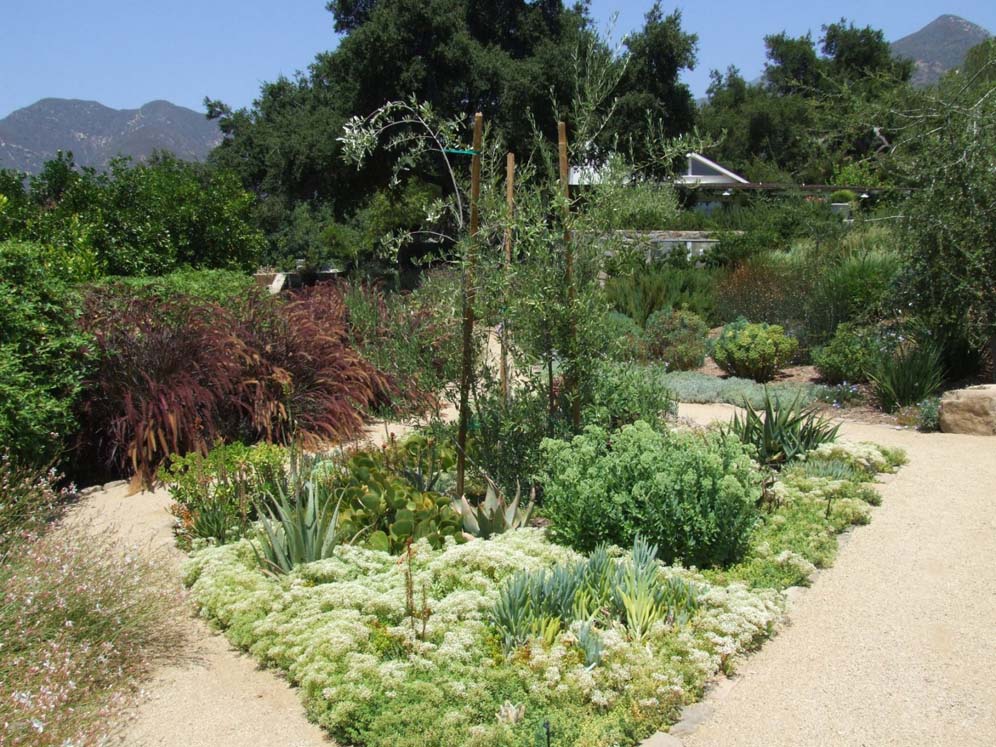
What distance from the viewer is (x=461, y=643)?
3771mm

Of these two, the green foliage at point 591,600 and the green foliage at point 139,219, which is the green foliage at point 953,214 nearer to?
the green foliage at point 591,600

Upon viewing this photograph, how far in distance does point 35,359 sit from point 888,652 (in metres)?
5.60

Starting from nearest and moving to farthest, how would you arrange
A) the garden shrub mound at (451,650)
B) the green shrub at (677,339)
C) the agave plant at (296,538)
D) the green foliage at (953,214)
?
the garden shrub mound at (451,650) → the agave plant at (296,538) → the green foliage at (953,214) → the green shrub at (677,339)

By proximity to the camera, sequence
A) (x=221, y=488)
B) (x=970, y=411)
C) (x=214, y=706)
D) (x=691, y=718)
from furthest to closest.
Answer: (x=970, y=411) → (x=221, y=488) → (x=214, y=706) → (x=691, y=718)

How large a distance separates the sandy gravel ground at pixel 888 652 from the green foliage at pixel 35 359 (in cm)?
468

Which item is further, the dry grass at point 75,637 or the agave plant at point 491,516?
the agave plant at point 491,516

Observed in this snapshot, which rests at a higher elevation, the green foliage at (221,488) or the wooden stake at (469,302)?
the wooden stake at (469,302)

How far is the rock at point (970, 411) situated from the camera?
7.93m

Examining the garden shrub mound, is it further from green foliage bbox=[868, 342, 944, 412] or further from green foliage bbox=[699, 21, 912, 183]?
green foliage bbox=[699, 21, 912, 183]

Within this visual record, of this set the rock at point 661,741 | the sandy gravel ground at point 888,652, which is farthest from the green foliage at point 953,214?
the rock at point 661,741

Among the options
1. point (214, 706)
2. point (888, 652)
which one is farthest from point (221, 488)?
point (888, 652)

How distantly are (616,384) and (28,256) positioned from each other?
436 centimetres

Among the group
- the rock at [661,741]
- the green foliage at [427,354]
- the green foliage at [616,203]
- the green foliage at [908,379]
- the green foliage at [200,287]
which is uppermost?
the green foliage at [616,203]

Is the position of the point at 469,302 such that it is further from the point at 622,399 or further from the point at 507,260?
the point at 622,399
